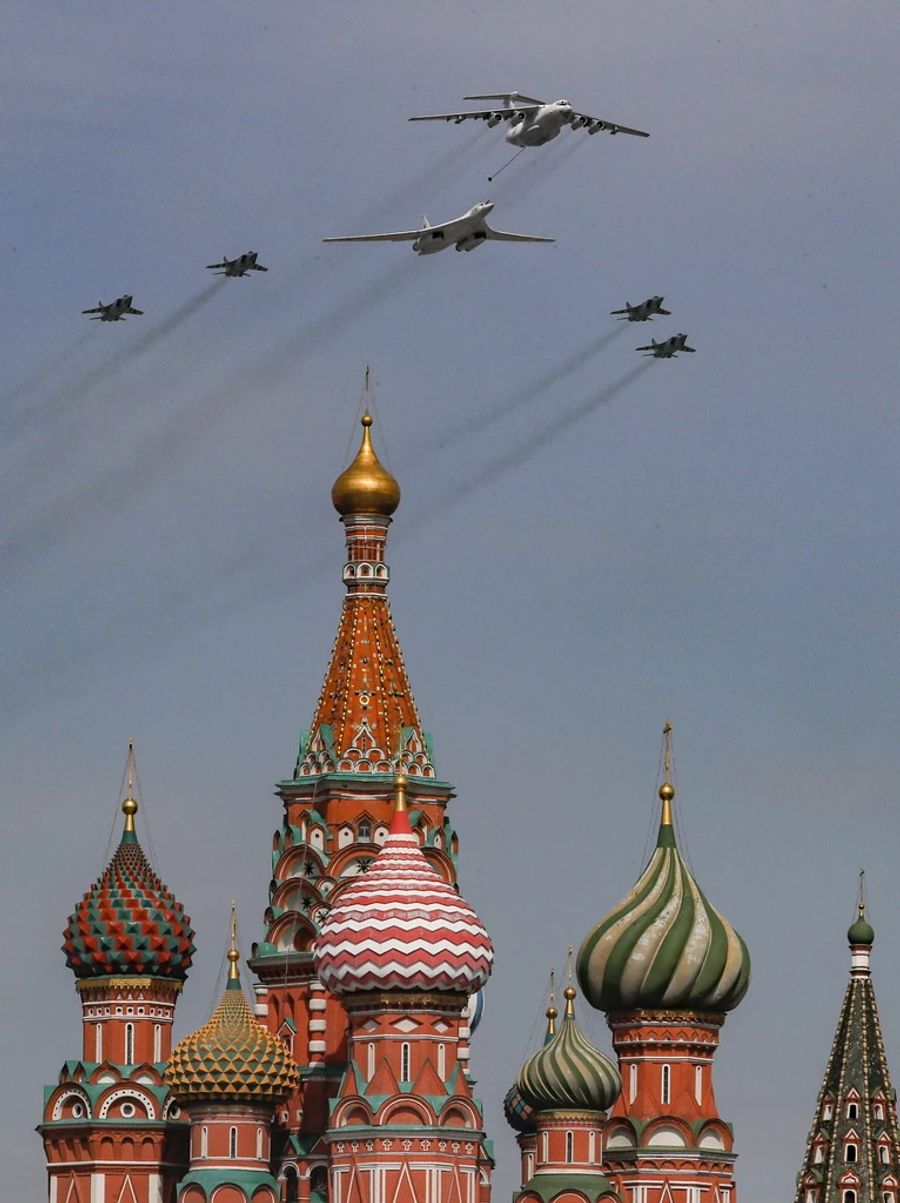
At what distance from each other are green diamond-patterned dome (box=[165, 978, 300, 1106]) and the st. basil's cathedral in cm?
4

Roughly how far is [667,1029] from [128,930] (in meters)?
10.1

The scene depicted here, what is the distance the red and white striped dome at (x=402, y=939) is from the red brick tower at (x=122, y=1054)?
174 inches

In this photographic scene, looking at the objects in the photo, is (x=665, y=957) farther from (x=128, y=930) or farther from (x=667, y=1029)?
(x=128, y=930)

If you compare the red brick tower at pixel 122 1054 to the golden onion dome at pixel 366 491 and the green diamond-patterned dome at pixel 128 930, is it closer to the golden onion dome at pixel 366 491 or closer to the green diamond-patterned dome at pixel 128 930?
the green diamond-patterned dome at pixel 128 930

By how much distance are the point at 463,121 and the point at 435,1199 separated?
890 inches

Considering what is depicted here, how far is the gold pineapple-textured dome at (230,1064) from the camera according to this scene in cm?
9375

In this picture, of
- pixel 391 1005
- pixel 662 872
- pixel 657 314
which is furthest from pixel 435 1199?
pixel 657 314

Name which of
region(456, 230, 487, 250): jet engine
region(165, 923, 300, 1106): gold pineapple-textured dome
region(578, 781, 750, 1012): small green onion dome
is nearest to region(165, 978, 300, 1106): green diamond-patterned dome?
region(165, 923, 300, 1106): gold pineapple-textured dome

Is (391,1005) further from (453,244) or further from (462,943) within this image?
(453,244)

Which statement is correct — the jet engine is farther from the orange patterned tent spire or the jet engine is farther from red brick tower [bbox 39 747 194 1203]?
red brick tower [bbox 39 747 194 1203]

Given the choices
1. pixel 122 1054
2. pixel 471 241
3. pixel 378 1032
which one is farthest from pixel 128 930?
pixel 471 241

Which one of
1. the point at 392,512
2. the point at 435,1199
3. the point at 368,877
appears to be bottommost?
the point at 435,1199

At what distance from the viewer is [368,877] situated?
9419 cm

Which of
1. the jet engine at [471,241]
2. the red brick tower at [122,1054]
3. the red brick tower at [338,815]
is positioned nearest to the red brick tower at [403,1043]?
the red brick tower at [338,815]
